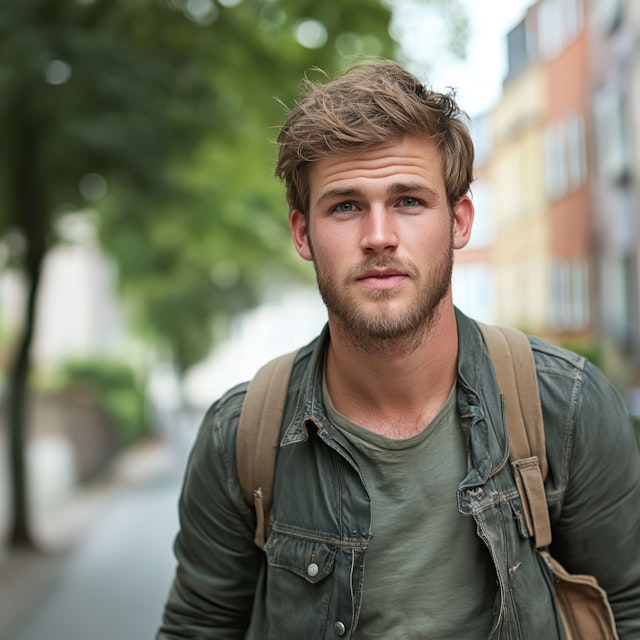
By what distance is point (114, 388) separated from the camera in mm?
19891

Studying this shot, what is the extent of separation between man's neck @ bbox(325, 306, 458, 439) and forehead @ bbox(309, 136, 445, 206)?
0.29 meters

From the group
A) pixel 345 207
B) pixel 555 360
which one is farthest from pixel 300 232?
pixel 555 360

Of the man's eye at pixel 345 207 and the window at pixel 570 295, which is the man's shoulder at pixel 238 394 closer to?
the man's eye at pixel 345 207

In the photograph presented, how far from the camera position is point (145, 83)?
7.37 m

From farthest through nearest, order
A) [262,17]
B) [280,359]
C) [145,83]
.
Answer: [262,17], [145,83], [280,359]

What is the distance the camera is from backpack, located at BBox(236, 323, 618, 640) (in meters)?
1.93

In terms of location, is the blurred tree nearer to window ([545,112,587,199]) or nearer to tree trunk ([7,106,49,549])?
tree trunk ([7,106,49,549])

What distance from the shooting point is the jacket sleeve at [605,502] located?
6.31 ft

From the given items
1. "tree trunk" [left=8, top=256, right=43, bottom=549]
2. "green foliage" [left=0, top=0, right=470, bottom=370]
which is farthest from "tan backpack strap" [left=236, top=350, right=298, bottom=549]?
"tree trunk" [left=8, top=256, right=43, bottom=549]

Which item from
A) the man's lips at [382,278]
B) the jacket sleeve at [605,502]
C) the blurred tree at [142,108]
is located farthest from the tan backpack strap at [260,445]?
the blurred tree at [142,108]

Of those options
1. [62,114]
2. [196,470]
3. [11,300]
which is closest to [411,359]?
[196,470]

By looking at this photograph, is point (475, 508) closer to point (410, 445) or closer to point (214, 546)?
point (410, 445)

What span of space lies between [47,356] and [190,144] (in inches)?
637

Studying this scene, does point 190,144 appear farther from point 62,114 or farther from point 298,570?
point 298,570
